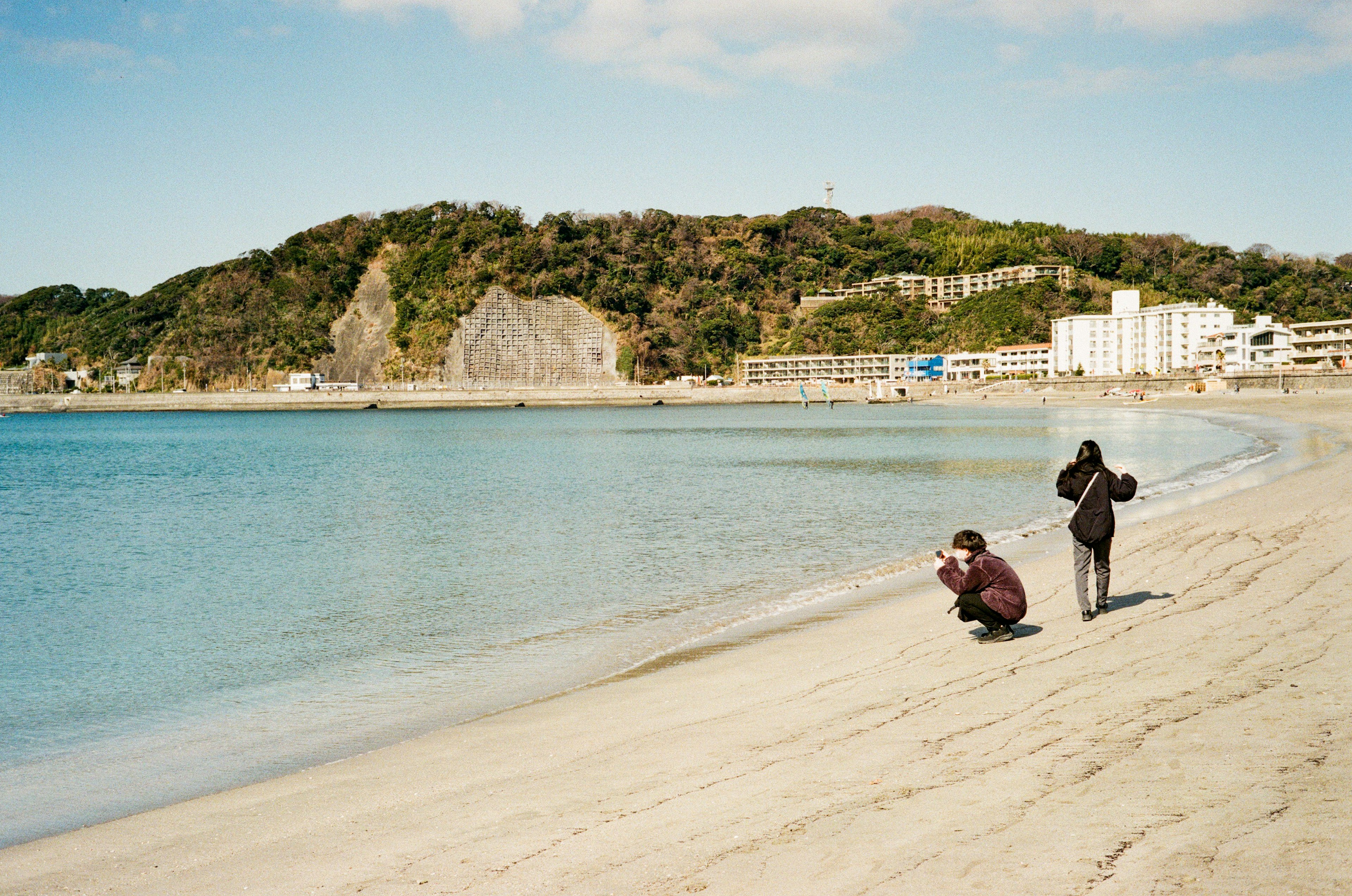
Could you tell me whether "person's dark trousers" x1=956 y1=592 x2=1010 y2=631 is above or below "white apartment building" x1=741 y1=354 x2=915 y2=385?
below

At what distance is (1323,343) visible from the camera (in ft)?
306

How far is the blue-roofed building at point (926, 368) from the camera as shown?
127 metres

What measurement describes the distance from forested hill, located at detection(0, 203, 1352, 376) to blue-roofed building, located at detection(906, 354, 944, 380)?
867 cm

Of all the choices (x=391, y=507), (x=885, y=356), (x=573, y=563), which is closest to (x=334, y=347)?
(x=885, y=356)

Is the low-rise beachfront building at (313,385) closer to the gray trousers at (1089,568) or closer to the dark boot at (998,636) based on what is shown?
the gray trousers at (1089,568)

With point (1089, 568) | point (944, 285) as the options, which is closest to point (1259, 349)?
point (944, 285)

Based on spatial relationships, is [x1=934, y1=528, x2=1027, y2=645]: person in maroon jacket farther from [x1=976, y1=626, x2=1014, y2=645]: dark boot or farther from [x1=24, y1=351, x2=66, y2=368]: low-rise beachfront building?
[x1=24, y1=351, x2=66, y2=368]: low-rise beachfront building

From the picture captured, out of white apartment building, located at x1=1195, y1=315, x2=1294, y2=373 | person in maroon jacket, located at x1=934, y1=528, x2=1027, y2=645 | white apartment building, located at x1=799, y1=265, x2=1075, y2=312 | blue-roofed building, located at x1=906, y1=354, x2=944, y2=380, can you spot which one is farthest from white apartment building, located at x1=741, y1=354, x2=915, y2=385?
person in maroon jacket, located at x1=934, y1=528, x2=1027, y2=645

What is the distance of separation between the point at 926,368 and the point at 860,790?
128112mm

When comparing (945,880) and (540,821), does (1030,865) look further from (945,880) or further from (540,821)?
(540,821)

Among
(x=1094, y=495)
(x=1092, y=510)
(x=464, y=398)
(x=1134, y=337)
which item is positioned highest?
(x=1134, y=337)

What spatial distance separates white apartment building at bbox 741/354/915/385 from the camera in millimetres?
131750

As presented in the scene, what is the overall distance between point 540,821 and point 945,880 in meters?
1.93

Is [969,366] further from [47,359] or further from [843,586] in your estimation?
[47,359]
